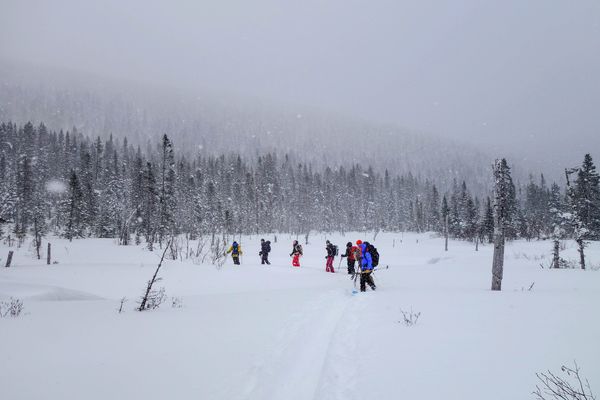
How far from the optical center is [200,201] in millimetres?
56969

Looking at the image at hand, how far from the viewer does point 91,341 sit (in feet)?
16.4

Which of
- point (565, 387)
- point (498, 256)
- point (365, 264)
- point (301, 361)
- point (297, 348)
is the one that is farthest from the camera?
point (365, 264)

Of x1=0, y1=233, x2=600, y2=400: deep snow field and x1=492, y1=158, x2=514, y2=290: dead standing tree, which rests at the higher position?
x1=492, y1=158, x2=514, y2=290: dead standing tree

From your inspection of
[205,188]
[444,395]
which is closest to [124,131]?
[205,188]

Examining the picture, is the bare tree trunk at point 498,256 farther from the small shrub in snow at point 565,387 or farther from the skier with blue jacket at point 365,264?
the small shrub in snow at point 565,387

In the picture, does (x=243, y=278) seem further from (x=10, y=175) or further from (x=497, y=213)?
(x=10, y=175)

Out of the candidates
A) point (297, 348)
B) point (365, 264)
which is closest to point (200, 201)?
point (365, 264)

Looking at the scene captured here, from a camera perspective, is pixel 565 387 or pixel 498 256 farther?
pixel 498 256

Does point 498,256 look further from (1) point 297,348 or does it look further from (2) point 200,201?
(2) point 200,201

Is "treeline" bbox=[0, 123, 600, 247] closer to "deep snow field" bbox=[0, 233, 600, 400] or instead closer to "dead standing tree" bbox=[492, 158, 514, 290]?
"dead standing tree" bbox=[492, 158, 514, 290]

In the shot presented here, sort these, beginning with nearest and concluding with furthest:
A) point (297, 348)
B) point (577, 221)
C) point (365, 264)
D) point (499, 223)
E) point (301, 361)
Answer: point (301, 361), point (297, 348), point (499, 223), point (365, 264), point (577, 221)

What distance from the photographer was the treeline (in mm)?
43812

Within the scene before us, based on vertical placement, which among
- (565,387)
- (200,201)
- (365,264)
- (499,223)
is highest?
(200,201)

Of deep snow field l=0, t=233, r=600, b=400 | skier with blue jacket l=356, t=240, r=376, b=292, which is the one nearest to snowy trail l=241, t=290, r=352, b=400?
deep snow field l=0, t=233, r=600, b=400
